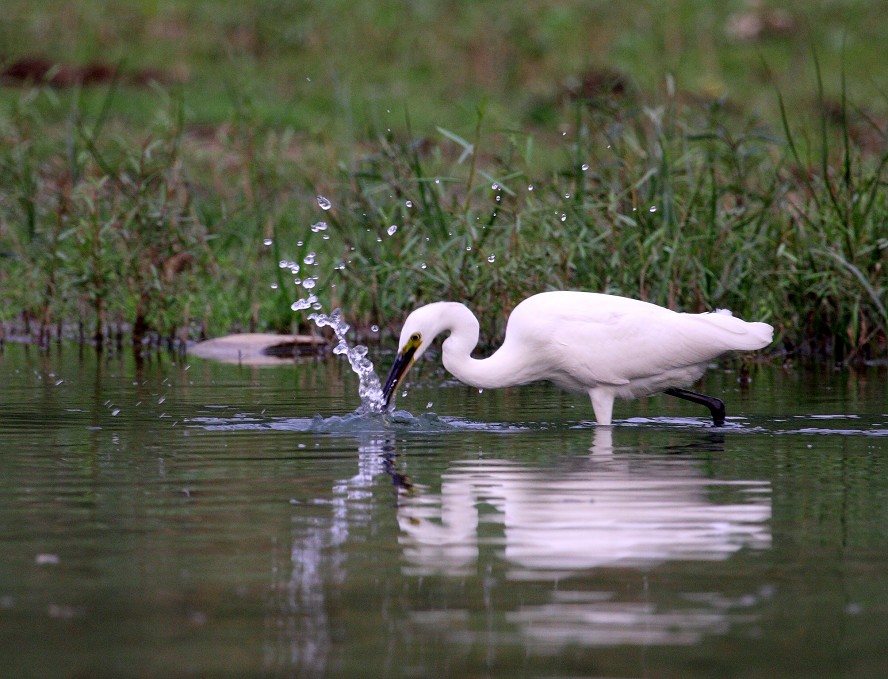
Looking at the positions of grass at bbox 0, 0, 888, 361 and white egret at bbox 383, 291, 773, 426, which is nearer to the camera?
white egret at bbox 383, 291, 773, 426

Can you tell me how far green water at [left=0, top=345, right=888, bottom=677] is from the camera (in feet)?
12.7

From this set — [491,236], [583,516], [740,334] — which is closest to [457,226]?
[491,236]

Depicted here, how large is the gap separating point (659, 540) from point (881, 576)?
2.28 ft

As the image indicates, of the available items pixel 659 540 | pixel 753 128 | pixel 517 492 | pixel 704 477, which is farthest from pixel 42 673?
pixel 753 128

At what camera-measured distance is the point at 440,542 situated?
502cm

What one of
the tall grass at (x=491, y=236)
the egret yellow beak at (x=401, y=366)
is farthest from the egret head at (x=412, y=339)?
the tall grass at (x=491, y=236)

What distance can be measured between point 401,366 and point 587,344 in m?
0.87

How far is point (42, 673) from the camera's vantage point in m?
3.68

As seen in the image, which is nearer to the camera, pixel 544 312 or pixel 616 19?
pixel 544 312

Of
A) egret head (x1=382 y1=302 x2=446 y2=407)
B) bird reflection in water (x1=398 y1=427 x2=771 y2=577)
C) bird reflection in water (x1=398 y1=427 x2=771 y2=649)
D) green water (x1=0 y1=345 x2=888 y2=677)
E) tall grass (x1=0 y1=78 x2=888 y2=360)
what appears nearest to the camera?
green water (x1=0 y1=345 x2=888 y2=677)

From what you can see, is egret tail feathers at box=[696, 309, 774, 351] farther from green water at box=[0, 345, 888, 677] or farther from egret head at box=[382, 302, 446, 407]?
egret head at box=[382, 302, 446, 407]

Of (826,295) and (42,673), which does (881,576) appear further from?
(826,295)

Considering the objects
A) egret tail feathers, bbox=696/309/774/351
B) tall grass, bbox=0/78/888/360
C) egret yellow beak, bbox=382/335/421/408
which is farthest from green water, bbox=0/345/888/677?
tall grass, bbox=0/78/888/360

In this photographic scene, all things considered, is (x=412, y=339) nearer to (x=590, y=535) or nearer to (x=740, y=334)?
(x=740, y=334)
